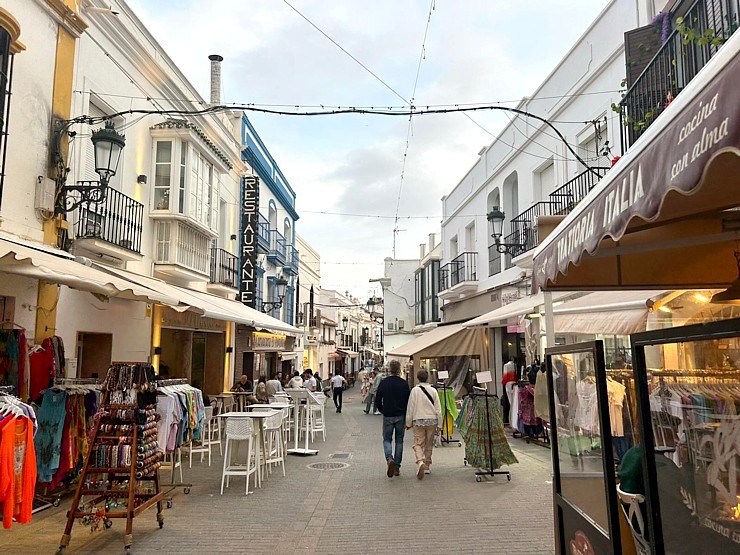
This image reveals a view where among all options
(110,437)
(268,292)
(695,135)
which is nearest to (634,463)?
(695,135)

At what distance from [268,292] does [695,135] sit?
23120 mm

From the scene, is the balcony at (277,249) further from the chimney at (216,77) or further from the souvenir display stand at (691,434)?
the souvenir display stand at (691,434)

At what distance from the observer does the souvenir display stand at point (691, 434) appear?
227 centimetres

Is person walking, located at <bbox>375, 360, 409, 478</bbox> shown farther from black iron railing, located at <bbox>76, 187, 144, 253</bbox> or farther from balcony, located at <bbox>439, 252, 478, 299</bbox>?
balcony, located at <bbox>439, 252, 478, 299</bbox>

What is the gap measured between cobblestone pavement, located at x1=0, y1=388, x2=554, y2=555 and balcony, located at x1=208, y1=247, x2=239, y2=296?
7028 mm

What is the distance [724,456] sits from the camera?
2.31 m

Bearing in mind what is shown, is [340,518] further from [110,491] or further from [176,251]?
[176,251]

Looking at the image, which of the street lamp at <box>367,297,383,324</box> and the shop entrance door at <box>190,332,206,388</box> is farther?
the street lamp at <box>367,297,383,324</box>

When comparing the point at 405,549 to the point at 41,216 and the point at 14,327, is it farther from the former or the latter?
the point at 41,216

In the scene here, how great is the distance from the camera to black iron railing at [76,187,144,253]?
30.4ft

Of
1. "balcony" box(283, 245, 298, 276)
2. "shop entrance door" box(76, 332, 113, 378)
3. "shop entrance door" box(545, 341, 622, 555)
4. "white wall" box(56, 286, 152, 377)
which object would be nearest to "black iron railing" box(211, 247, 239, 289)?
"white wall" box(56, 286, 152, 377)

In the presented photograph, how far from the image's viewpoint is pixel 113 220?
33.6ft

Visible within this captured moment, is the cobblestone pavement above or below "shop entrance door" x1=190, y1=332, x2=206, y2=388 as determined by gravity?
below

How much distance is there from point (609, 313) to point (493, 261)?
10028mm
